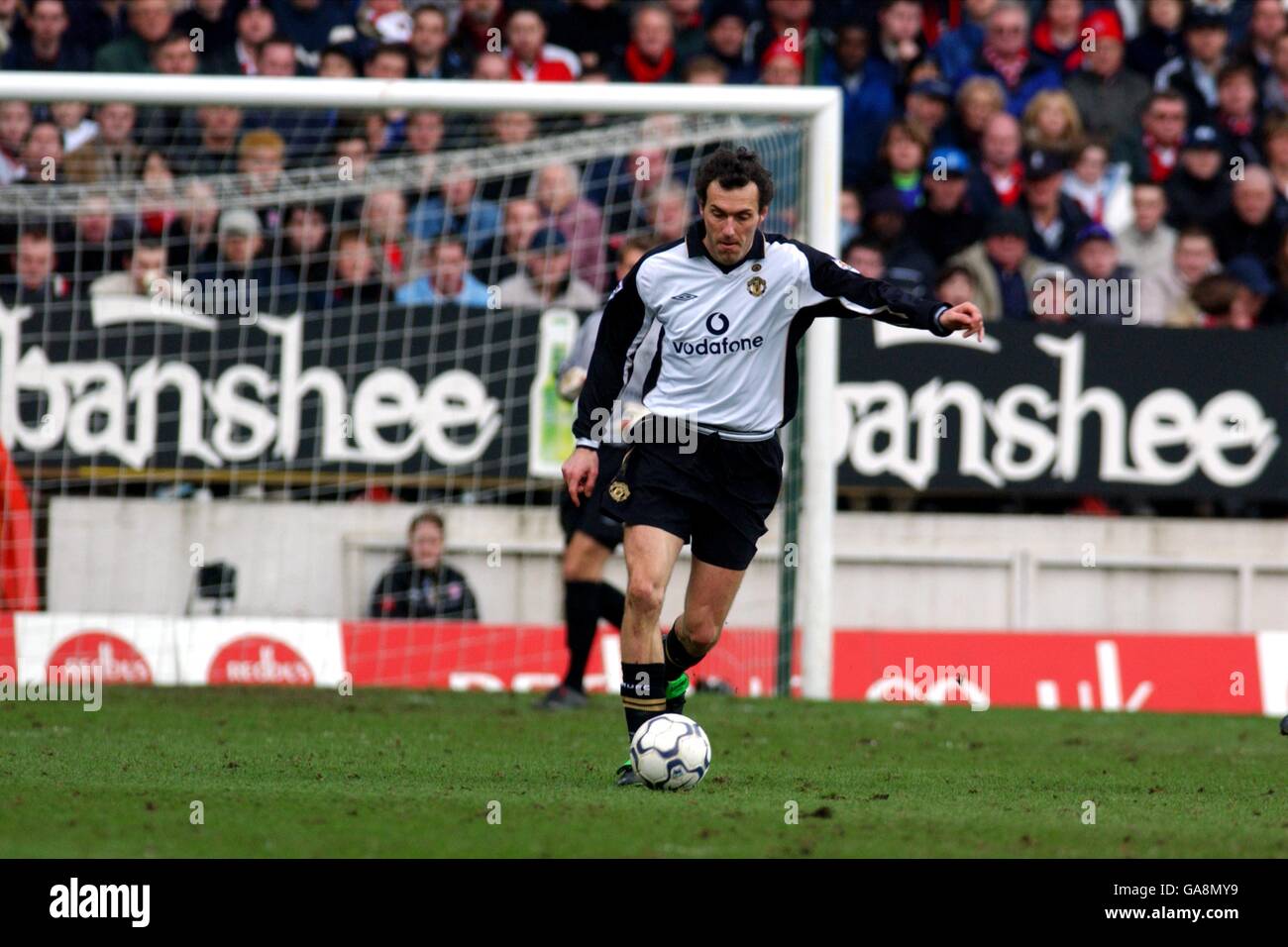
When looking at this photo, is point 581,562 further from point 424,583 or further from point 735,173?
point 735,173

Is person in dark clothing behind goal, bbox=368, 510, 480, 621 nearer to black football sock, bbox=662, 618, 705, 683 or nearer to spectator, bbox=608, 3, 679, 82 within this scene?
spectator, bbox=608, 3, 679, 82

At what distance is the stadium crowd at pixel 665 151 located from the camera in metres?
13.0

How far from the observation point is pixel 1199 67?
15.4 meters

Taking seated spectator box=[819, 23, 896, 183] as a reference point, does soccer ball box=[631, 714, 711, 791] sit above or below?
below

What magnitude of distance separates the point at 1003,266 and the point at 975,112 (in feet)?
4.78

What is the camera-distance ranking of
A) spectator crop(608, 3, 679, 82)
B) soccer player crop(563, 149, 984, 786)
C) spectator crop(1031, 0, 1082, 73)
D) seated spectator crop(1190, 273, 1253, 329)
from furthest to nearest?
spectator crop(1031, 0, 1082, 73), spectator crop(608, 3, 679, 82), seated spectator crop(1190, 273, 1253, 329), soccer player crop(563, 149, 984, 786)

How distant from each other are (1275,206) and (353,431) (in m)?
7.03

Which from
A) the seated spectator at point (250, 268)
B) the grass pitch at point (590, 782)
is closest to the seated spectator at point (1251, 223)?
the grass pitch at point (590, 782)

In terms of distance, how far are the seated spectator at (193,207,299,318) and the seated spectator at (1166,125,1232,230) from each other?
6.49 meters

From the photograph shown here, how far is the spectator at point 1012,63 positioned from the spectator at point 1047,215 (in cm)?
99

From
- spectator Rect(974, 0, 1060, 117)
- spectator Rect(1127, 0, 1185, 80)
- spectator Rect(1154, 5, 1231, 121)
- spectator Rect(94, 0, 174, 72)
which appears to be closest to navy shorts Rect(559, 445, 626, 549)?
spectator Rect(94, 0, 174, 72)

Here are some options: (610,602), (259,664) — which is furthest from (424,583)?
(610,602)

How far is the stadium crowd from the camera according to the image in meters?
13.0
